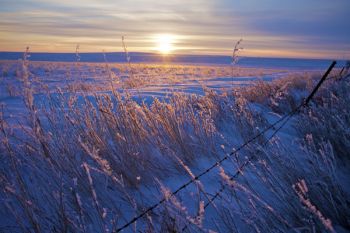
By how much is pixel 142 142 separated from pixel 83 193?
68 centimetres

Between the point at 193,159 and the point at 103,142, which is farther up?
the point at 103,142

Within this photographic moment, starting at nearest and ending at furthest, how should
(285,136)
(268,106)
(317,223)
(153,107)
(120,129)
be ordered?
(317,223), (120,129), (153,107), (285,136), (268,106)

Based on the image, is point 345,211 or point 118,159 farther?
point 118,159

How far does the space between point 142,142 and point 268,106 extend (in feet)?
12.8

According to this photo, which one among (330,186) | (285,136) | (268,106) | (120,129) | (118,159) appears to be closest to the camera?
(330,186)

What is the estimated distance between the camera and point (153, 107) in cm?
325

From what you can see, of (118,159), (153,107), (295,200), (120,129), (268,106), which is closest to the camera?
(295,200)

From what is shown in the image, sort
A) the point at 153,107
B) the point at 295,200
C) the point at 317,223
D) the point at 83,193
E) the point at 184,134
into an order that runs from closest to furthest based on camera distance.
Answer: the point at 317,223
the point at 295,200
the point at 83,193
the point at 184,134
the point at 153,107

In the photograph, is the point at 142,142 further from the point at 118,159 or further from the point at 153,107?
the point at 153,107

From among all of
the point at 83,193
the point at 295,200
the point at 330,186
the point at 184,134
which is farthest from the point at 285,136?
the point at 83,193

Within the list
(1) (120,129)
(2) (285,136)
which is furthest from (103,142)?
(2) (285,136)

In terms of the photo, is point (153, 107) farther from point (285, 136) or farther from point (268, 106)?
point (268, 106)

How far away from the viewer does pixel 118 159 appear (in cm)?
237

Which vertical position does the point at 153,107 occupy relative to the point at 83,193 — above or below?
above
